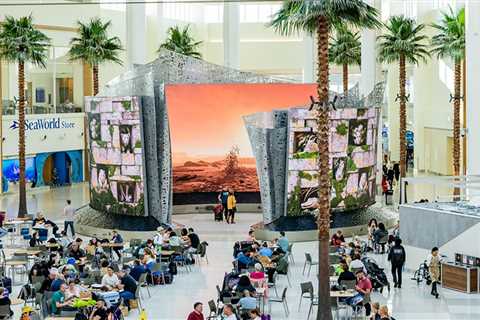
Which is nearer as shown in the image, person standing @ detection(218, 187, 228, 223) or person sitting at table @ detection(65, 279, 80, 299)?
person sitting at table @ detection(65, 279, 80, 299)

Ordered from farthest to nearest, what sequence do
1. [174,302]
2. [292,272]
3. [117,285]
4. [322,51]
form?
[292,272]
[174,302]
[117,285]
[322,51]

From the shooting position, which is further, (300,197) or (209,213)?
(209,213)

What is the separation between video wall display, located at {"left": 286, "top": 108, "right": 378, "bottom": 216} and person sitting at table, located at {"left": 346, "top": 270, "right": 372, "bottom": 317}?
32.5 ft

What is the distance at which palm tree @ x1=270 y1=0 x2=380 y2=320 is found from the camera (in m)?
18.8

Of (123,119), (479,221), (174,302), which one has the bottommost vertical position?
(174,302)

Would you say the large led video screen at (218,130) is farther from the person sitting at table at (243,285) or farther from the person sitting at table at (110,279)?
the person sitting at table at (243,285)

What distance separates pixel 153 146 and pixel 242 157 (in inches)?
326

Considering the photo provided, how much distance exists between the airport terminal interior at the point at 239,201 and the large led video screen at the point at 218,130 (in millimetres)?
57

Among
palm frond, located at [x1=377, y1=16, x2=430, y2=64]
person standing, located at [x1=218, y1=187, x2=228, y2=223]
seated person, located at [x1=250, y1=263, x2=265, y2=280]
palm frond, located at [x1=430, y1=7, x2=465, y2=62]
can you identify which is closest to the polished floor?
seated person, located at [x1=250, y1=263, x2=265, y2=280]

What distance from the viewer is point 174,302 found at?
72.4 feet

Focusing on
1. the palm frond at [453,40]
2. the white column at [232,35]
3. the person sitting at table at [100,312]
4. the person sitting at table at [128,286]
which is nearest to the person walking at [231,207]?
the palm frond at [453,40]

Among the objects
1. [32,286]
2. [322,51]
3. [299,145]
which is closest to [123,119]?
[299,145]

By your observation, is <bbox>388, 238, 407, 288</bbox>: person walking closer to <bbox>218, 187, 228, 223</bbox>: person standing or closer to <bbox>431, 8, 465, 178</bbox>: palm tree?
<bbox>218, 187, 228, 223</bbox>: person standing

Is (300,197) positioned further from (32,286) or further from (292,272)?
(32,286)
